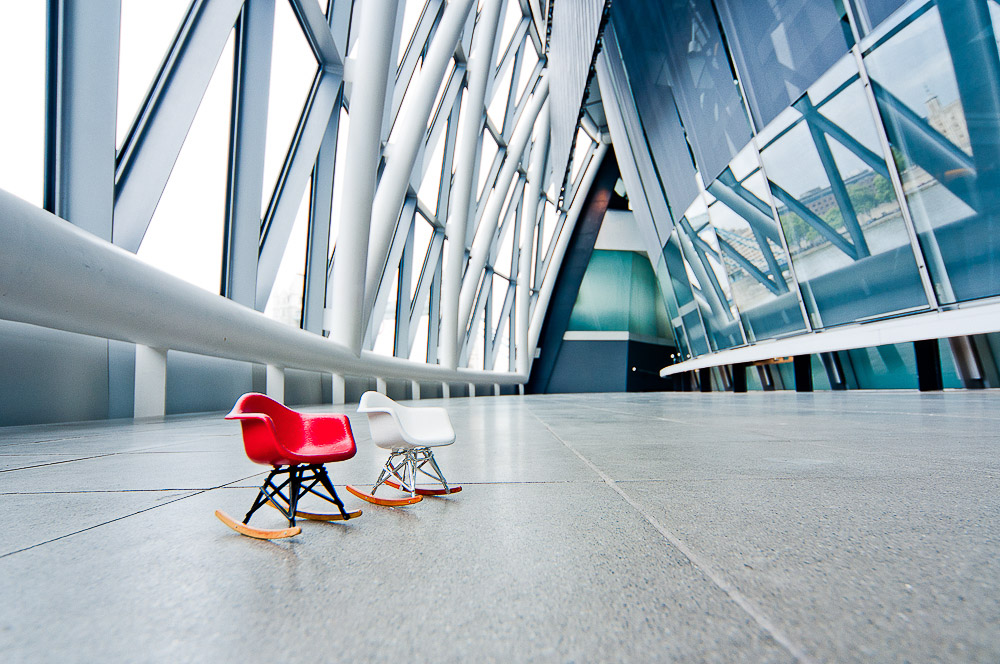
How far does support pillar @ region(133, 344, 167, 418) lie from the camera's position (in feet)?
26.4

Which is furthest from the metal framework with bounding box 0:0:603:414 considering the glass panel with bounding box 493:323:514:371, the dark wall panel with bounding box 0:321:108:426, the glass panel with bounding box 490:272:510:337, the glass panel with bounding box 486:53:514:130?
the glass panel with bounding box 493:323:514:371

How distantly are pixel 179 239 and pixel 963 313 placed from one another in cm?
1339

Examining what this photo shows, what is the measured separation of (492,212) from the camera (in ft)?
81.3

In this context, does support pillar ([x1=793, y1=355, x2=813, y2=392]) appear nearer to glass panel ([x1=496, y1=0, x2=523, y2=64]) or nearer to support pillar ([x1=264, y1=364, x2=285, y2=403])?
support pillar ([x1=264, y1=364, x2=285, y2=403])

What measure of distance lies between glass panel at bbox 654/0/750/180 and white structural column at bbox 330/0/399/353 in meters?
10.1

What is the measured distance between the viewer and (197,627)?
133cm

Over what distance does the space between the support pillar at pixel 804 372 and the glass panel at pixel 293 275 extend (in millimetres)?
14627

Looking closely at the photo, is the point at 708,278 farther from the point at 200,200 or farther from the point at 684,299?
the point at 200,200

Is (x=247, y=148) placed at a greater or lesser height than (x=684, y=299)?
greater

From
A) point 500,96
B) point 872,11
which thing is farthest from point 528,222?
point 872,11

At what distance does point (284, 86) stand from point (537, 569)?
11.0m

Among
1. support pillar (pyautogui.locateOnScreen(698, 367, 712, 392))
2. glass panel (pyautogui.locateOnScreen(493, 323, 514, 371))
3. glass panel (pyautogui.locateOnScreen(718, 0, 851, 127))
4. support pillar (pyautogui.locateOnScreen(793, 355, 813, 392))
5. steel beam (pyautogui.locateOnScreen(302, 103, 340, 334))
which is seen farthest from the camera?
glass panel (pyautogui.locateOnScreen(493, 323, 514, 371))

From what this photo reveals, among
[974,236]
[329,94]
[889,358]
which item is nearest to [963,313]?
[974,236]

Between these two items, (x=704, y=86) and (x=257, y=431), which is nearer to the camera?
(x=257, y=431)
